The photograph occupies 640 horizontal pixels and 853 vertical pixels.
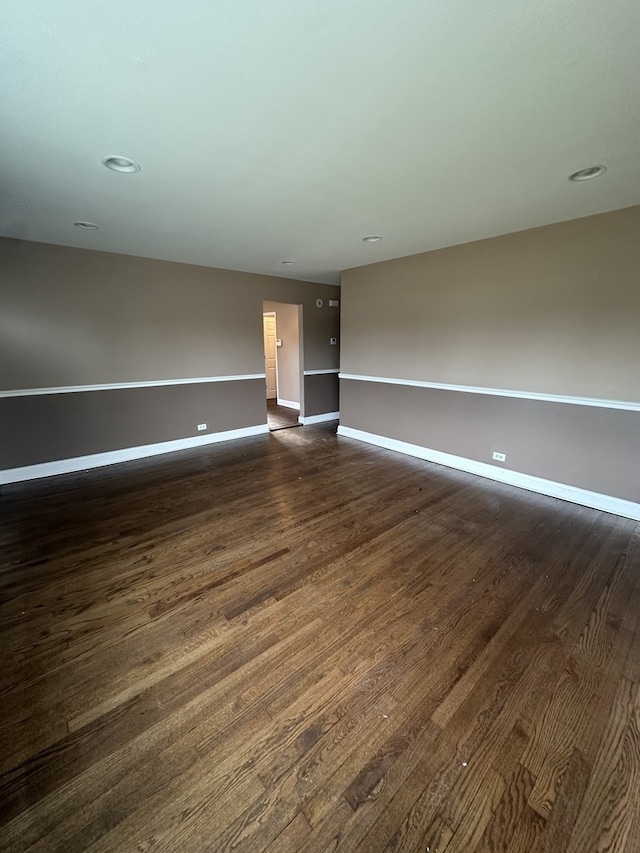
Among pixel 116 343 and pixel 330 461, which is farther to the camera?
pixel 330 461

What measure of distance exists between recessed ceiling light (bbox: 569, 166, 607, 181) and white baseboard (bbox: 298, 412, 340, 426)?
4605mm

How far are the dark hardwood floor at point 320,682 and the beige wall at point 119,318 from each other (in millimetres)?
1745

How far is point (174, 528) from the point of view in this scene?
2.79 meters

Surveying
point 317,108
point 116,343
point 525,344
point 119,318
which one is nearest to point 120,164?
point 317,108

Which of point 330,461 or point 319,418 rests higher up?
point 319,418

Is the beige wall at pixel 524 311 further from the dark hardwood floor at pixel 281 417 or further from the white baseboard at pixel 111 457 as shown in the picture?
the white baseboard at pixel 111 457

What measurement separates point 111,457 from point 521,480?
4.73 metres

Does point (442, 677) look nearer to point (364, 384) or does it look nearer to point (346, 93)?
point (346, 93)

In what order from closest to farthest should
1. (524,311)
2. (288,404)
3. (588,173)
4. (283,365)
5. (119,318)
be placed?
(588,173) → (524,311) → (119,318) → (283,365) → (288,404)

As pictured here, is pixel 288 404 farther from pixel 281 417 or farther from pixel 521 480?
pixel 521 480

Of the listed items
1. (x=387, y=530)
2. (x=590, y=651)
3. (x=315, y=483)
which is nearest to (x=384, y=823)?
(x=590, y=651)

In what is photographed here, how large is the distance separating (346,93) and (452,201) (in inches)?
55.9

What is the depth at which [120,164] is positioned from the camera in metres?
2.00

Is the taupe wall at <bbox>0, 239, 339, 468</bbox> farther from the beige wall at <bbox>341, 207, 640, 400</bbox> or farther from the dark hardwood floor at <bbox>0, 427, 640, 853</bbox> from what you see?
the beige wall at <bbox>341, 207, 640, 400</bbox>
